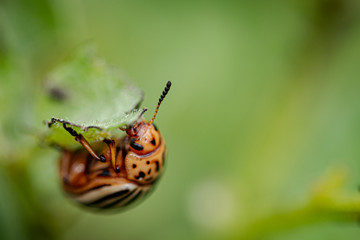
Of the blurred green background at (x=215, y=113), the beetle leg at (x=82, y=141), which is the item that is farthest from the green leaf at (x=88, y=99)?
the blurred green background at (x=215, y=113)

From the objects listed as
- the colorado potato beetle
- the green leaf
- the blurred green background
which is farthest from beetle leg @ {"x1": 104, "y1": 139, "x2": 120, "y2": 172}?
the blurred green background

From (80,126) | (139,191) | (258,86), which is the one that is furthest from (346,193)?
(258,86)

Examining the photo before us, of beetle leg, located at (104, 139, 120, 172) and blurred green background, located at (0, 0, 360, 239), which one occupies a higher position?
blurred green background, located at (0, 0, 360, 239)

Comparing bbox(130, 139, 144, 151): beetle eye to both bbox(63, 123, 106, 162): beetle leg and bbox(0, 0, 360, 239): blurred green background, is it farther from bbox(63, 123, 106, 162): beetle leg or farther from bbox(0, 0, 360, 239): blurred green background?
bbox(0, 0, 360, 239): blurred green background

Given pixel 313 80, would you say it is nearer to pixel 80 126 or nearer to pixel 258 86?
pixel 258 86

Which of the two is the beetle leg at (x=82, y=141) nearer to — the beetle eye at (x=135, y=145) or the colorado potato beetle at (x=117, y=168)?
the colorado potato beetle at (x=117, y=168)
